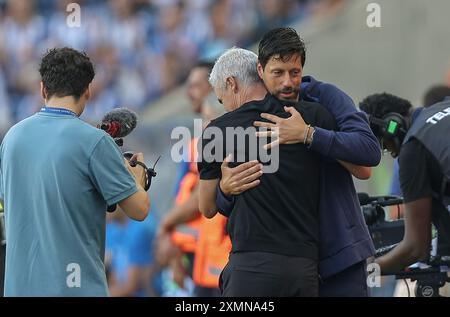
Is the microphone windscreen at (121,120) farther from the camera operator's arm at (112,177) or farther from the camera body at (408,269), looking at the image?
the camera body at (408,269)

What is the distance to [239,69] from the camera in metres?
4.02

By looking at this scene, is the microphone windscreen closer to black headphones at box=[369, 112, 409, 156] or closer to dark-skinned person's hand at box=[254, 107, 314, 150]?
dark-skinned person's hand at box=[254, 107, 314, 150]

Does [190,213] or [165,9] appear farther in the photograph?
[165,9]

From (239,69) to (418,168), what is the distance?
1.02m

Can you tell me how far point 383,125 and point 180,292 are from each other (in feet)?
8.92

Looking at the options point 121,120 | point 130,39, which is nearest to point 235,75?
point 121,120

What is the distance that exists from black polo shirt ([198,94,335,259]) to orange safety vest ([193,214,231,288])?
228cm

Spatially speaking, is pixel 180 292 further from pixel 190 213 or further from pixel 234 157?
pixel 234 157

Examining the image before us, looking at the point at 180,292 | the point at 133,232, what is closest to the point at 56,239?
the point at 180,292

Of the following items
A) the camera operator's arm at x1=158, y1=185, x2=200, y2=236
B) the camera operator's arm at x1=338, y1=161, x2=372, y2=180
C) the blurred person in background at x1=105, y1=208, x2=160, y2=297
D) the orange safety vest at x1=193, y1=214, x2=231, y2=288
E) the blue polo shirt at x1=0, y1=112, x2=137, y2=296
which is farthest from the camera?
the blurred person in background at x1=105, y1=208, x2=160, y2=297

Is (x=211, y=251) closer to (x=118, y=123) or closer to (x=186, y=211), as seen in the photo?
(x=186, y=211)

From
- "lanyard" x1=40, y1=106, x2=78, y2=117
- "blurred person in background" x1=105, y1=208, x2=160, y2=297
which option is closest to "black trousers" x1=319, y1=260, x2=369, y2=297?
"lanyard" x1=40, y1=106, x2=78, y2=117

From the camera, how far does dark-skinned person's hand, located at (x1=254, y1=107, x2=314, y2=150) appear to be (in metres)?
3.84
